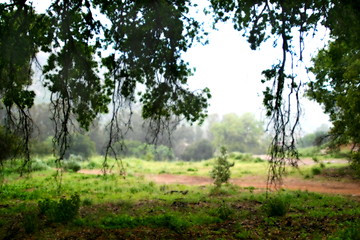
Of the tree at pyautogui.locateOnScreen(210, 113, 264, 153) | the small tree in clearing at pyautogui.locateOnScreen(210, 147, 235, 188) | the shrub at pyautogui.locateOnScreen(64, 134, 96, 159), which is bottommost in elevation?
the small tree in clearing at pyautogui.locateOnScreen(210, 147, 235, 188)

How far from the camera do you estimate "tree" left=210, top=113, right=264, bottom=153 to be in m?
68.9

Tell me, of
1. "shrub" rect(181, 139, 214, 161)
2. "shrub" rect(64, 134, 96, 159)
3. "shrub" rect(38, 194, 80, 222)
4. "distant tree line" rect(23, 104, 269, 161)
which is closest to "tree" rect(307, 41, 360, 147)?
"shrub" rect(38, 194, 80, 222)

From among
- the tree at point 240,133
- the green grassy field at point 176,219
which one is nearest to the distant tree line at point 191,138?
the tree at point 240,133

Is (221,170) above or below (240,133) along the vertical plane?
below

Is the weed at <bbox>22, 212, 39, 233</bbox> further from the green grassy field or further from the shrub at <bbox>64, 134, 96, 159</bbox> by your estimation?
the shrub at <bbox>64, 134, 96, 159</bbox>

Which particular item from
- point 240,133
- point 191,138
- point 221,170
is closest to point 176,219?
point 221,170

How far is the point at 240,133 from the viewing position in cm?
7056

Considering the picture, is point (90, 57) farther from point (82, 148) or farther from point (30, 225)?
point (82, 148)

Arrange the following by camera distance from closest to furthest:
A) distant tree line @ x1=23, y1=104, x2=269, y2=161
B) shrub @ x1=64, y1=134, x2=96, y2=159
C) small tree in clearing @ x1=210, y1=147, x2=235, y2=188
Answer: small tree in clearing @ x1=210, y1=147, x2=235, y2=188
shrub @ x1=64, y1=134, x2=96, y2=159
distant tree line @ x1=23, y1=104, x2=269, y2=161

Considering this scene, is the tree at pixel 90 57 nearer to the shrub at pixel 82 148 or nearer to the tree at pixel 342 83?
the tree at pixel 342 83

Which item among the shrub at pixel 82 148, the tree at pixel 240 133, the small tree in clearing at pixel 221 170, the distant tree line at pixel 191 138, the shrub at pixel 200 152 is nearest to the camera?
the small tree in clearing at pixel 221 170

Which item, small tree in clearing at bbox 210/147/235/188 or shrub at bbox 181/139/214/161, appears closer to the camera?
small tree in clearing at bbox 210/147/235/188

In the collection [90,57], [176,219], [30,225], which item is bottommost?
[176,219]

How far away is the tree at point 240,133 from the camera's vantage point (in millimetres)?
68863
